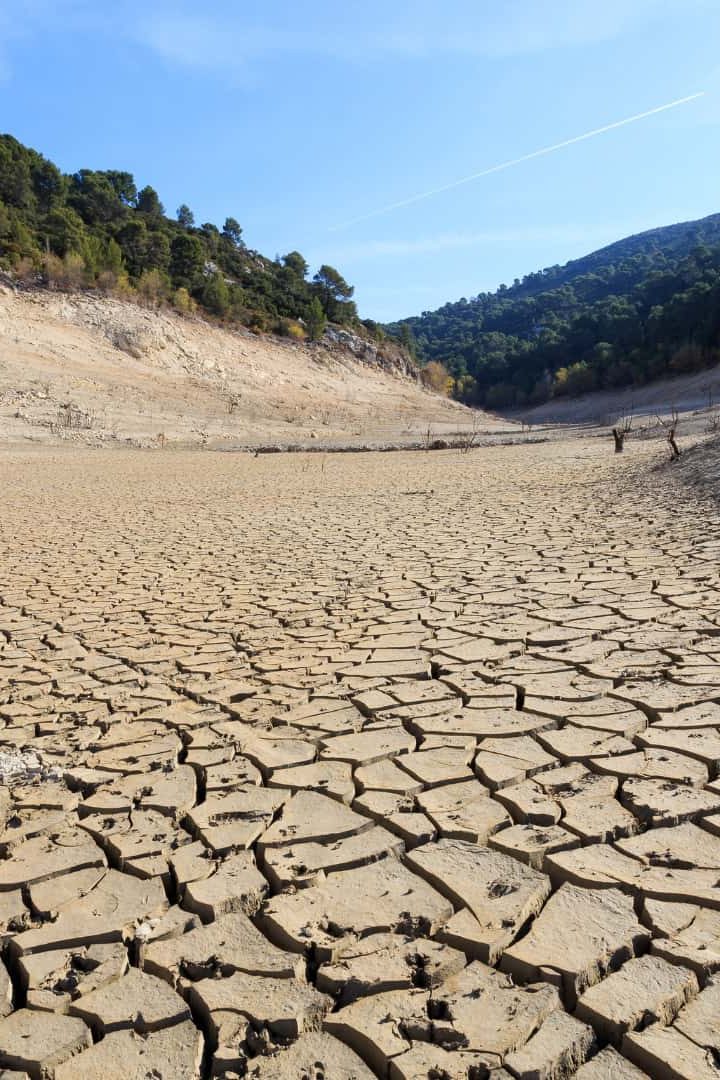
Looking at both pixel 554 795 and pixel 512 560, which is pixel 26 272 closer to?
pixel 512 560

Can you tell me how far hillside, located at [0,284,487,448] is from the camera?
21922mm

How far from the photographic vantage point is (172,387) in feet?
89.0

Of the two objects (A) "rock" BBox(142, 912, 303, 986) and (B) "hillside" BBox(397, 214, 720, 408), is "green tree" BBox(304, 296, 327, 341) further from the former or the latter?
(A) "rock" BBox(142, 912, 303, 986)

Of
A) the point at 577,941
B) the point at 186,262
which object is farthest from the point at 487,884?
the point at 186,262

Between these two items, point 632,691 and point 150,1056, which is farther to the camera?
point 632,691

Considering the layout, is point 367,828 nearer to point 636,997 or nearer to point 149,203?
point 636,997

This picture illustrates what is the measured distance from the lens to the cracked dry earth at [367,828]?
4.61 feet

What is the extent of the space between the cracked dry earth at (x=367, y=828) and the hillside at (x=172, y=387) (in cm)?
1799

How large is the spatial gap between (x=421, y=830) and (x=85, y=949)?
853mm

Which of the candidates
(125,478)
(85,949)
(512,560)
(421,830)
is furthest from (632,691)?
(125,478)

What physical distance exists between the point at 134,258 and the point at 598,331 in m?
37.5

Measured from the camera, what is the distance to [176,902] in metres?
1.83

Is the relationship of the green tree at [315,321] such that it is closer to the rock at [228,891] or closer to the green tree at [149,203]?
the green tree at [149,203]

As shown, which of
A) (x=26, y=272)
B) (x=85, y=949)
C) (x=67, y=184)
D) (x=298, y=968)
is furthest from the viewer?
(x=67, y=184)
